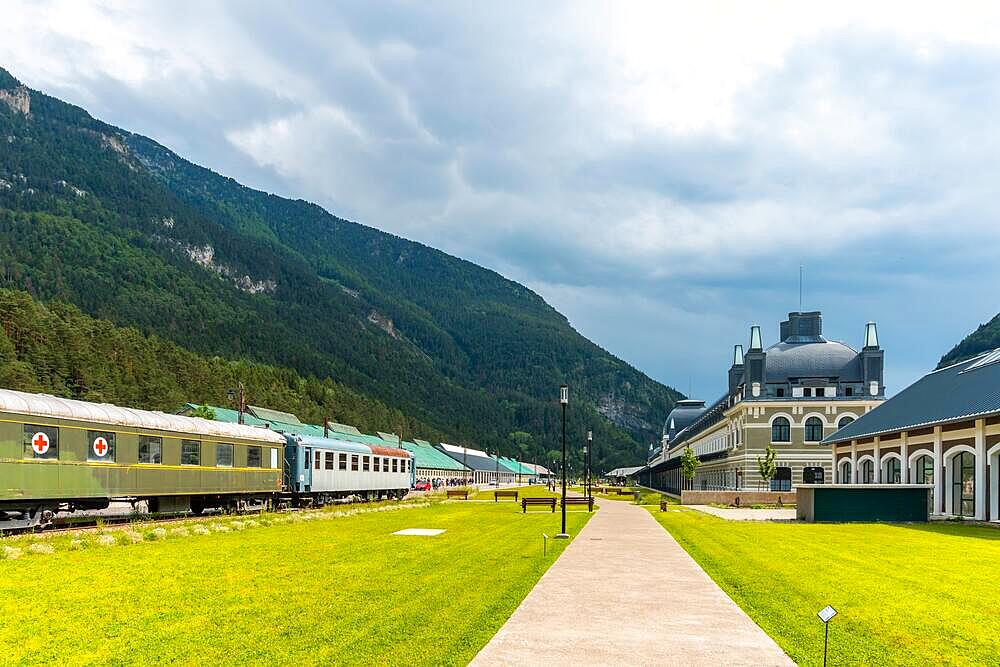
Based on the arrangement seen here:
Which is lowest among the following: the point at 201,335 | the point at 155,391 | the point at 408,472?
the point at 408,472

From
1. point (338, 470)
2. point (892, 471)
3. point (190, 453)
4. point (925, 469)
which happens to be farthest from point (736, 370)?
point (190, 453)

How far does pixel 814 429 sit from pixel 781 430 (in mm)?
2583

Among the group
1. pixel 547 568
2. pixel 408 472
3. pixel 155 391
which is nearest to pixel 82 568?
pixel 547 568

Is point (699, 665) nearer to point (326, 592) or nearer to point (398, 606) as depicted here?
point (398, 606)

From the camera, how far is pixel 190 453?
33094 mm

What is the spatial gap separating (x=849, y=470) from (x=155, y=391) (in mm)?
71043

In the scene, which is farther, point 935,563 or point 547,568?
point 935,563

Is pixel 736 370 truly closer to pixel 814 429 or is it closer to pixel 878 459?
pixel 814 429

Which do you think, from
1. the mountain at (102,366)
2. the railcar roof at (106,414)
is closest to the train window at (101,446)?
the railcar roof at (106,414)

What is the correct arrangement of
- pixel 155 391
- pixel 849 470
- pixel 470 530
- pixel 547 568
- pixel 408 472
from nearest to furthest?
pixel 547 568 < pixel 470 530 < pixel 849 470 < pixel 408 472 < pixel 155 391

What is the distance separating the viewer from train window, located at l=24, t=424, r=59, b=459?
2409cm

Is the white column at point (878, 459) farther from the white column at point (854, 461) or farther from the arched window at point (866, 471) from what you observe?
the white column at point (854, 461)

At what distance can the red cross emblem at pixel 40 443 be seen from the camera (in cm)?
2433

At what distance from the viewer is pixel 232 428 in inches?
1464
